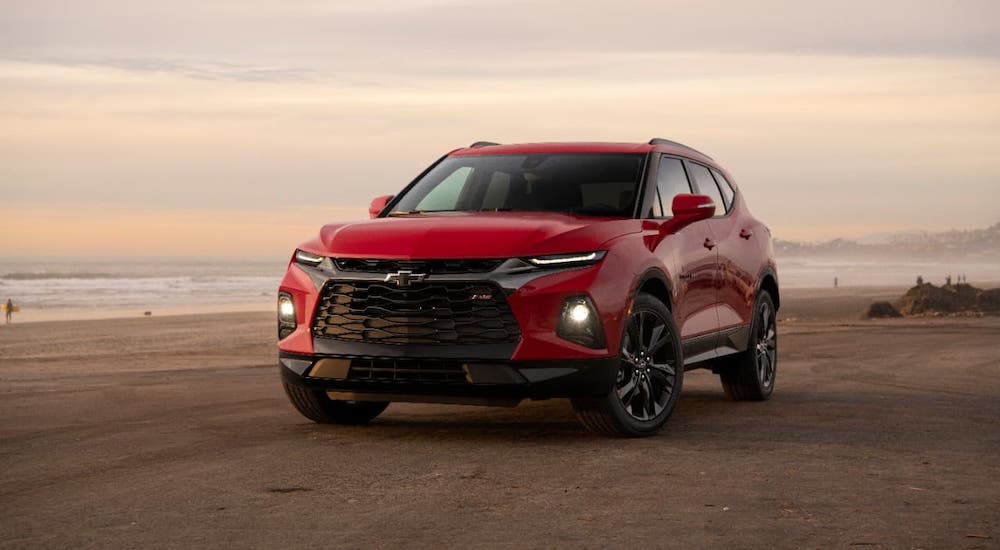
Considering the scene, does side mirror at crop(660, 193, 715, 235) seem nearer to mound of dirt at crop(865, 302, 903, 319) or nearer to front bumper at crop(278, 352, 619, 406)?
front bumper at crop(278, 352, 619, 406)

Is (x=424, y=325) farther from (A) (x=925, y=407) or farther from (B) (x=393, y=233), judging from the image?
(A) (x=925, y=407)

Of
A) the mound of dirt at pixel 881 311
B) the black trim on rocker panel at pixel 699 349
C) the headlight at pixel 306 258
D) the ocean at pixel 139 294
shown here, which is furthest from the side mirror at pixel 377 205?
the ocean at pixel 139 294

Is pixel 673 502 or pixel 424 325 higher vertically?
pixel 424 325

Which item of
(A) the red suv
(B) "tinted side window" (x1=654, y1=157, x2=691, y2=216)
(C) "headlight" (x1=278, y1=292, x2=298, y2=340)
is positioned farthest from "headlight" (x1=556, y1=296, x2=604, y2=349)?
(C) "headlight" (x1=278, y1=292, x2=298, y2=340)

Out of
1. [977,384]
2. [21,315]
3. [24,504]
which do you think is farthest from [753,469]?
[21,315]

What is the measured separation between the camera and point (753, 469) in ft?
23.7

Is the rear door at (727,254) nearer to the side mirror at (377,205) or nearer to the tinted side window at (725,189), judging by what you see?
the tinted side window at (725,189)

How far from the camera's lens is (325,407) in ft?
29.4

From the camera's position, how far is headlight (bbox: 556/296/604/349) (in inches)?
311

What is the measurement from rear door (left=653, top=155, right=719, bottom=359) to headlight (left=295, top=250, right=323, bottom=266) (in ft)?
7.22

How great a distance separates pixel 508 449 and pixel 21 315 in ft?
105

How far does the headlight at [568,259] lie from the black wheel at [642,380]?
1.51 feet

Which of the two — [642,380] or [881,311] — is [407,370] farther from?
[881,311]

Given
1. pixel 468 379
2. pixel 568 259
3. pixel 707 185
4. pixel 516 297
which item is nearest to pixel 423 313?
pixel 468 379
